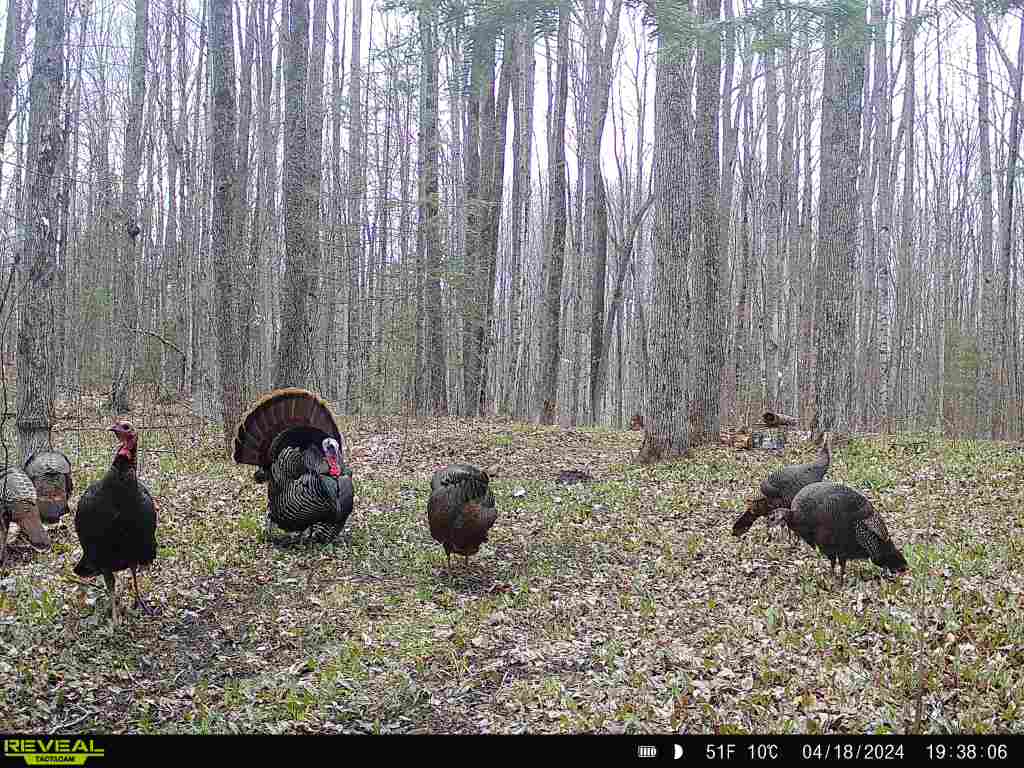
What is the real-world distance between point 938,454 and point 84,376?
19904 mm

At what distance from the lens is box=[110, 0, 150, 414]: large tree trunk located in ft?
54.2

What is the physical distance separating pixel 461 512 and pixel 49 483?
4005 mm

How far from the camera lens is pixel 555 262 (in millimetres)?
19891

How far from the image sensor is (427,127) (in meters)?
18.2

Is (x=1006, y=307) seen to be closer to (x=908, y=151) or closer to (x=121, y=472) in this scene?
(x=908, y=151)

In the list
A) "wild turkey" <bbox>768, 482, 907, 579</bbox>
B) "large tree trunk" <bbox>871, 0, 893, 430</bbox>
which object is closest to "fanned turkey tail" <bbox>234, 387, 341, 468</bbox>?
"wild turkey" <bbox>768, 482, 907, 579</bbox>

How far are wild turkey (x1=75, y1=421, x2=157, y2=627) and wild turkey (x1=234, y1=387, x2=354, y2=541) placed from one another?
233 cm

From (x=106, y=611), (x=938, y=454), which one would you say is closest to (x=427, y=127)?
(x=938, y=454)

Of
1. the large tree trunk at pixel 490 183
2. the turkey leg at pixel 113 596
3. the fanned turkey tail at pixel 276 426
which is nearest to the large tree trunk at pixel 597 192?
the large tree trunk at pixel 490 183

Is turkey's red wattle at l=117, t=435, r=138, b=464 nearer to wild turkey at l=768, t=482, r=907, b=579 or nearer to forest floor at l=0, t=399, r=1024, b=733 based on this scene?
forest floor at l=0, t=399, r=1024, b=733

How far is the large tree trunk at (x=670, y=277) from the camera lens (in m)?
12.9
